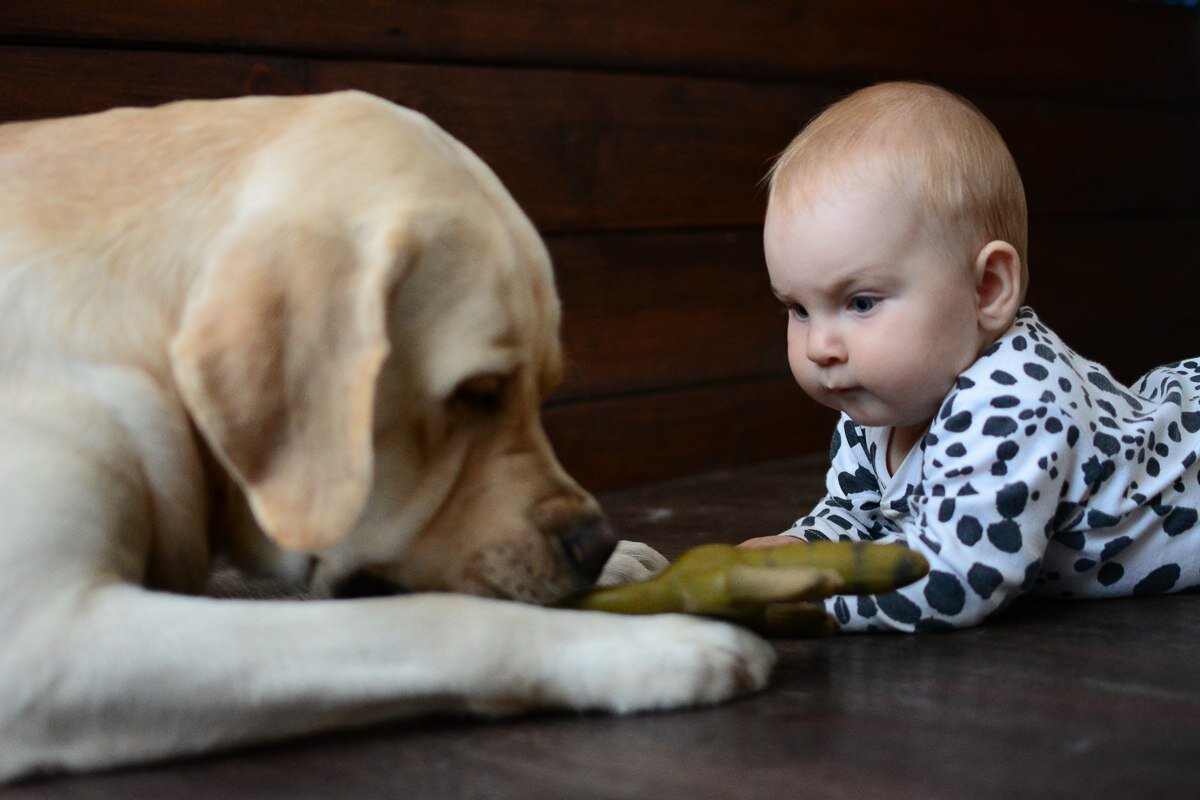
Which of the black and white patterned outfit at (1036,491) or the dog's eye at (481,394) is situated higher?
the dog's eye at (481,394)

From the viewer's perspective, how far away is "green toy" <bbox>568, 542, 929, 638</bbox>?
56.1 inches

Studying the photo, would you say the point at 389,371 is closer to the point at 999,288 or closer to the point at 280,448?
the point at 280,448

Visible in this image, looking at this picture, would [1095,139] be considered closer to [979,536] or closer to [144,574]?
[979,536]


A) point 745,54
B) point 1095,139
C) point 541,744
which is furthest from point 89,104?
point 1095,139

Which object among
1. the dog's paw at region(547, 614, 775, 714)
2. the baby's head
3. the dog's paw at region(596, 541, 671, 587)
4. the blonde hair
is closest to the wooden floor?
the dog's paw at region(547, 614, 775, 714)

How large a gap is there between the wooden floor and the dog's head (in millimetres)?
209

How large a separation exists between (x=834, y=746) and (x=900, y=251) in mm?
735

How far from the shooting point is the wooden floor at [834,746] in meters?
1.22

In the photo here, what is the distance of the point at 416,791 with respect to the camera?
1.24 meters

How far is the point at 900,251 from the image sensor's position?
1814mm

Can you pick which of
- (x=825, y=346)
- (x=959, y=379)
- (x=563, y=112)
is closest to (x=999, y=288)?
(x=959, y=379)

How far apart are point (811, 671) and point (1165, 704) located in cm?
37

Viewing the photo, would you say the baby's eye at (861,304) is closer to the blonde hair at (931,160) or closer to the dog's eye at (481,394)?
the blonde hair at (931,160)

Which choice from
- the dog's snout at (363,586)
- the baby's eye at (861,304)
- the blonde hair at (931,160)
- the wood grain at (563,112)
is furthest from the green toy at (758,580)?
the wood grain at (563,112)
